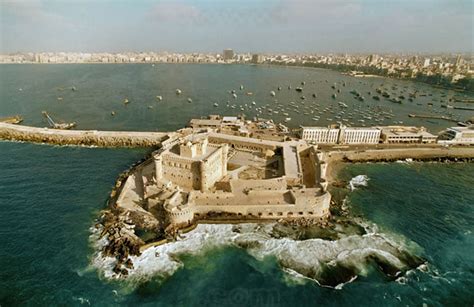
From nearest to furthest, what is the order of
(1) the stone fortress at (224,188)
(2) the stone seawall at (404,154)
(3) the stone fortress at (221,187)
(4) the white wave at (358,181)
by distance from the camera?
(3) the stone fortress at (221,187), (1) the stone fortress at (224,188), (4) the white wave at (358,181), (2) the stone seawall at (404,154)

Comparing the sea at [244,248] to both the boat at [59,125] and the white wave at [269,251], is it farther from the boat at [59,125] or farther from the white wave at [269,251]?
the boat at [59,125]

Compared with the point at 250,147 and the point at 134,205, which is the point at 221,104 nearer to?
the point at 250,147

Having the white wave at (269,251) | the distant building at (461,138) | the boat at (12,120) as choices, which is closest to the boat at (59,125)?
the boat at (12,120)

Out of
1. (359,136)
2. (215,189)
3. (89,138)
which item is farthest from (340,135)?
(89,138)

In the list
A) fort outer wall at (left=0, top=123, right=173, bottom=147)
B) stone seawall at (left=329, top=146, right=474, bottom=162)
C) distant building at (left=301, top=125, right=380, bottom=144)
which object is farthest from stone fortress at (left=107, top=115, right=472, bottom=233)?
fort outer wall at (left=0, top=123, right=173, bottom=147)

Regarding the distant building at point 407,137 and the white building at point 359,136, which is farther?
the distant building at point 407,137

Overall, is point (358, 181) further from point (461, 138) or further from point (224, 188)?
point (461, 138)
